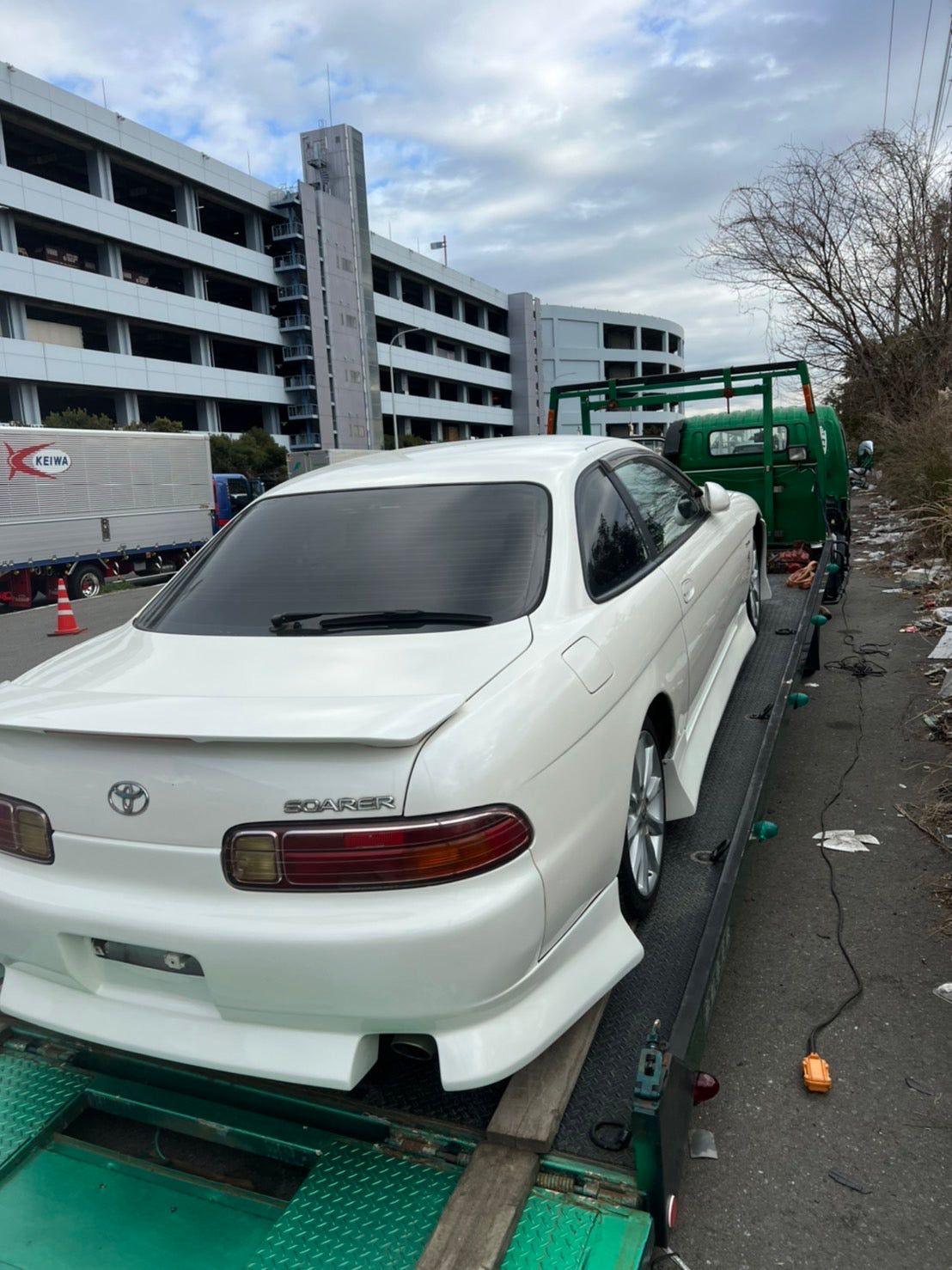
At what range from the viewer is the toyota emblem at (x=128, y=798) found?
2090 mm

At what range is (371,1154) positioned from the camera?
2.22 metres

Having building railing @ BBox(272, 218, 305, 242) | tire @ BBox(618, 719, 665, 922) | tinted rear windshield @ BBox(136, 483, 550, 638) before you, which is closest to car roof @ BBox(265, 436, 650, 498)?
tinted rear windshield @ BBox(136, 483, 550, 638)

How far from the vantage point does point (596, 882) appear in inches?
93.8

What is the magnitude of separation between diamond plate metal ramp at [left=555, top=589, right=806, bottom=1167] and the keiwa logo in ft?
56.3

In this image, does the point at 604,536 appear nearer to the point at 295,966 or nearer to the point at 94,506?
the point at 295,966

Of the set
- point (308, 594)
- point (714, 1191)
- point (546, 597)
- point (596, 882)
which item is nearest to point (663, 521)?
point (546, 597)

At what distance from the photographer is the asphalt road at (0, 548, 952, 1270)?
6.99 feet

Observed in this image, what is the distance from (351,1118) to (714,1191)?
3.01 feet

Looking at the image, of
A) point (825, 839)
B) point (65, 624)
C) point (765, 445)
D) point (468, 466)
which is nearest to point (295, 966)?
point (468, 466)

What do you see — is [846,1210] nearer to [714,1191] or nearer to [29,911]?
[714,1191]

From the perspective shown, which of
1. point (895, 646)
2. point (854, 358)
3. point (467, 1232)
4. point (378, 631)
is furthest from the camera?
point (854, 358)

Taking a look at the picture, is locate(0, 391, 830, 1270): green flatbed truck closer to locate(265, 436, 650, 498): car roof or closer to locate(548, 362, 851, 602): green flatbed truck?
locate(265, 436, 650, 498): car roof

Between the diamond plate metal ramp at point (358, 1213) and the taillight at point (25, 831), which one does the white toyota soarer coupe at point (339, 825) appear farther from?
the diamond plate metal ramp at point (358, 1213)

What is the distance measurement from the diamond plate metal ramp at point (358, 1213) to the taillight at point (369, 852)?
2.42 feet
